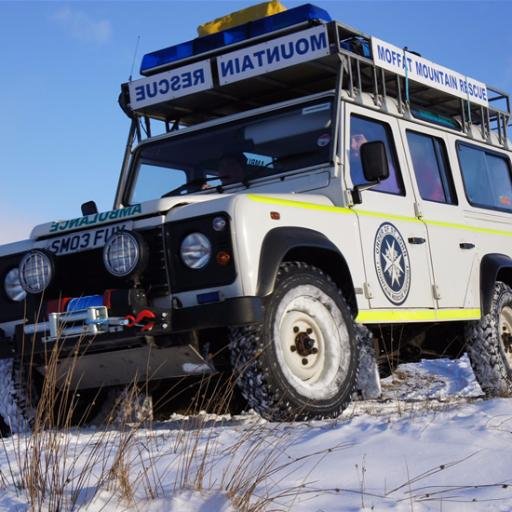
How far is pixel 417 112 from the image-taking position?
7.32 meters

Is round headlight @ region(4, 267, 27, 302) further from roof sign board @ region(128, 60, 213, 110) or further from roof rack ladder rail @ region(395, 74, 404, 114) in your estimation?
roof rack ladder rail @ region(395, 74, 404, 114)

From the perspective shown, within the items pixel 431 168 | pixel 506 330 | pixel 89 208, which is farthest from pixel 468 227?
pixel 89 208

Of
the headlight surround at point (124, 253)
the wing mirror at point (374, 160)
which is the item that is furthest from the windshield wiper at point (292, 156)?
the headlight surround at point (124, 253)

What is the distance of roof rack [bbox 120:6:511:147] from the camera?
245 inches

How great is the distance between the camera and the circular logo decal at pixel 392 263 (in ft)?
19.8

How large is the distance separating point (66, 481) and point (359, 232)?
3304 mm

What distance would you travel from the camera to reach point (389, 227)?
623 centimetres

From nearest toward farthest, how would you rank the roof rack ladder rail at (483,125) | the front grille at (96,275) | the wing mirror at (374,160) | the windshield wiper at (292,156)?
the front grille at (96,275)
the wing mirror at (374,160)
the windshield wiper at (292,156)
the roof rack ladder rail at (483,125)

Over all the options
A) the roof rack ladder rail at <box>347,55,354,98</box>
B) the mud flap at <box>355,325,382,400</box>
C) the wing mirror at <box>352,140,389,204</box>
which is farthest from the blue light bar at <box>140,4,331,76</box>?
the mud flap at <box>355,325,382,400</box>

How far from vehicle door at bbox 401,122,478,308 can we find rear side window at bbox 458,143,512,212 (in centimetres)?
34

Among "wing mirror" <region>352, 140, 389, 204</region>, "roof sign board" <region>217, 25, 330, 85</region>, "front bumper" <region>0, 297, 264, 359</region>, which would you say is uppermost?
"roof sign board" <region>217, 25, 330, 85</region>

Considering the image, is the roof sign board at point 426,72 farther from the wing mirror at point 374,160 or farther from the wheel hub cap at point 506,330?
the wheel hub cap at point 506,330

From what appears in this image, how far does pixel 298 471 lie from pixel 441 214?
4101 millimetres

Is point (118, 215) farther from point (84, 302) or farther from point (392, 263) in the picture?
point (392, 263)
